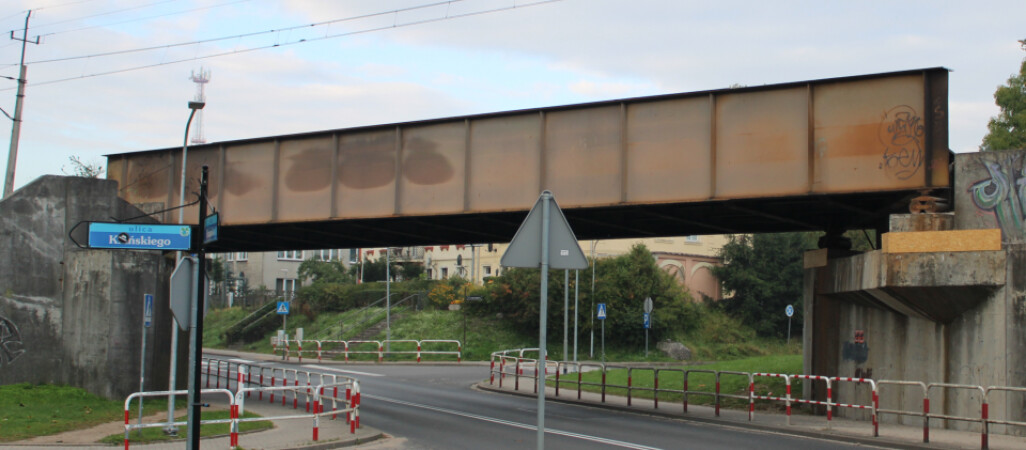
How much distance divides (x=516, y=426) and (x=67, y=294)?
36.0 feet

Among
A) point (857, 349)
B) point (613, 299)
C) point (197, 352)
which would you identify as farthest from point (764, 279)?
point (197, 352)

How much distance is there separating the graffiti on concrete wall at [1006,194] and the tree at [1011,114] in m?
25.9

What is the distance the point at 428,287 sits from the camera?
55.0 m

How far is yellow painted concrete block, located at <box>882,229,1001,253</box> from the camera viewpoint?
1557 cm

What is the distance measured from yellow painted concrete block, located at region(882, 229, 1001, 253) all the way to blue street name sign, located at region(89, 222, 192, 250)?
11711 mm

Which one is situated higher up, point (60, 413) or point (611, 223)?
point (611, 223)

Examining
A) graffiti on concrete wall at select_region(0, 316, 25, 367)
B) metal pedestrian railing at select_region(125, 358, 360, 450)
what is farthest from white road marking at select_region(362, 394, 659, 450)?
graffiti on concrete wall at select_region(0, 316, 25, 367)

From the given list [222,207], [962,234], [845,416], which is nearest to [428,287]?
[222,207]

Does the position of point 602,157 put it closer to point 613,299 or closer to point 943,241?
point 943,241

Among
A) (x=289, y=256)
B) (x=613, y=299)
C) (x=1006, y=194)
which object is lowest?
(x=613, y=299)

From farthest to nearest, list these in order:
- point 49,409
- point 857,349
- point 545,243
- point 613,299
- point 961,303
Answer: point 613,299, point 857,349, point 49,409, point 961,303, point 545,243

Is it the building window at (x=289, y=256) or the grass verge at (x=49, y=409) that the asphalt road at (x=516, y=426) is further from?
the building window at (x=289, y=256)

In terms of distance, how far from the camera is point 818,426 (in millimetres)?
17344

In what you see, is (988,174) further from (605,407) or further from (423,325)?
(423,325)
